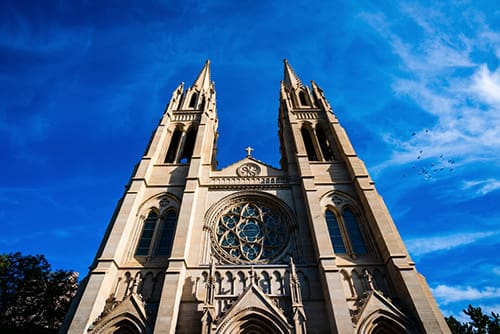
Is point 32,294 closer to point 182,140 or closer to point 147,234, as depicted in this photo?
point 147,234

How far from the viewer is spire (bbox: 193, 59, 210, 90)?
24.8 metres

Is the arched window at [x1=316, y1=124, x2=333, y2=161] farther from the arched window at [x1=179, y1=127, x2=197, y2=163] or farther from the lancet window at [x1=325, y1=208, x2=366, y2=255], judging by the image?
the arched window at [x1=179, y1=127, x2=197, y2=163]

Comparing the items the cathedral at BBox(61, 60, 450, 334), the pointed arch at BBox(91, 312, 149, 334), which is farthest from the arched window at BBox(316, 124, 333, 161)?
the pointed arch at BBox(91, 312, 149, 334)

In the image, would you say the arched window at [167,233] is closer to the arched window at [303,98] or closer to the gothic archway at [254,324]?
the gothic archway at [254,324]

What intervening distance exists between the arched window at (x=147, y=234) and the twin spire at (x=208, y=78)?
559 inches

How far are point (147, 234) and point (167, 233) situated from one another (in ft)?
3.25

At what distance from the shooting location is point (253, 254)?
41.5 ft

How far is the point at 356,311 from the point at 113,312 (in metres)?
8.99

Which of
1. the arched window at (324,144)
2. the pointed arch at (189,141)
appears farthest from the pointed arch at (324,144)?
the pointed arch at (189,141)

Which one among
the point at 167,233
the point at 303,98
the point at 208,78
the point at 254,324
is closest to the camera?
the point at 254,324

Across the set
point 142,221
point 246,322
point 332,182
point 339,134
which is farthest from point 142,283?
point 339,134

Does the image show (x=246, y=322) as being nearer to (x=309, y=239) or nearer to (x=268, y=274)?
(x=268, y=274)

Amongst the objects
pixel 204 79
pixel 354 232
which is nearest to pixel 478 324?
pixel 354 232

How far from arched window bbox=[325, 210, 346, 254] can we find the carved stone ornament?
501cm
